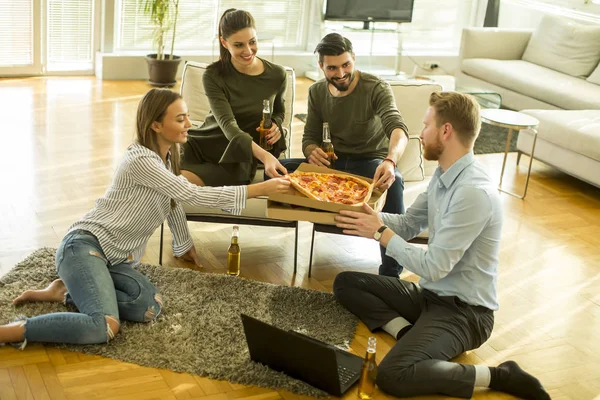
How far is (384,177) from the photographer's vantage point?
355 cm

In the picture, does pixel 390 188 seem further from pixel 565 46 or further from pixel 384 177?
pixel 565 46

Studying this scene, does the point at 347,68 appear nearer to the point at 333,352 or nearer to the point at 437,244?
the point at 437,244

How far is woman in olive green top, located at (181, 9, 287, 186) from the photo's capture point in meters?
3.90

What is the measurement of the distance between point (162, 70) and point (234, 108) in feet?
12.1

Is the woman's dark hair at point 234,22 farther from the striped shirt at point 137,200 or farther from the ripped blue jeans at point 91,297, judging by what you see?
the ripped blue jeans at point 91,297

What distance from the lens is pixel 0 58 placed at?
739cm

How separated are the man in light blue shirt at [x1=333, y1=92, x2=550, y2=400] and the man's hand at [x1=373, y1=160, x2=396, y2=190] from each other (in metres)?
0.26

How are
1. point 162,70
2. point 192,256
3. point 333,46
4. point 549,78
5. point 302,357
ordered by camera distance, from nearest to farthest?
point 302,357, point 333,46, point 192,256, point 549,78, point 162,70

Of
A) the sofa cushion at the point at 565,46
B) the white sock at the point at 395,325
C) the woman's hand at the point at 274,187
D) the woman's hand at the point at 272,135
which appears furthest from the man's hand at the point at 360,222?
the sofa cushion at the point at 565,46

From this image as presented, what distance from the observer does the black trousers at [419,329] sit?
117 inches

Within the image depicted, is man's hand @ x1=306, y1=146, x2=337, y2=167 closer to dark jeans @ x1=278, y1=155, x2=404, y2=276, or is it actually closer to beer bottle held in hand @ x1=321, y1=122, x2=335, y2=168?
beer bottle held in hand @ x1=321, y1=122, x2=335, y2=168

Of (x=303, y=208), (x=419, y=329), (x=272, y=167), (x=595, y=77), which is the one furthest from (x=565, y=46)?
(x=419, y=329)

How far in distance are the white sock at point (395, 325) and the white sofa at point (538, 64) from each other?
4.05 metres

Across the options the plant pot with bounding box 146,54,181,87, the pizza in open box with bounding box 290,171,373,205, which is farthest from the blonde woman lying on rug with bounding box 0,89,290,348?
the plant pot with bounding box 146,54,181,87
